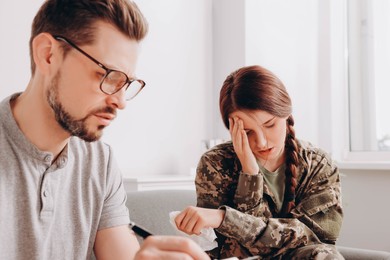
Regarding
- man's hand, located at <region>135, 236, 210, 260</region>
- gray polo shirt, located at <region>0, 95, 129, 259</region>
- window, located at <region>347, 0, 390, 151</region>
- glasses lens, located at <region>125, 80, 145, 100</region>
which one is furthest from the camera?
window, located at <region>347, 0, 390, 151</region>

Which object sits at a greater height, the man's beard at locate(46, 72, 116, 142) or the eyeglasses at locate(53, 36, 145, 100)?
the eyeglasses at locate(53, 36, 145, 100)

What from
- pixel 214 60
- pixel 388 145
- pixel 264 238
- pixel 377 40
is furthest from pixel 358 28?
pixel 264 238

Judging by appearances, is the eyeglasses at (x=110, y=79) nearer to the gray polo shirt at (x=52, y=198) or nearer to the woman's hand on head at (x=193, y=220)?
the gray polo shirt at (x=52, y=198)

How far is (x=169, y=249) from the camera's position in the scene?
2.43 ft

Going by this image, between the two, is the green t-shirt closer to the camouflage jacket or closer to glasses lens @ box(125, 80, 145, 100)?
the camouflage jacket

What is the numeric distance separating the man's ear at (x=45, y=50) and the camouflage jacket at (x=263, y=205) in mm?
706

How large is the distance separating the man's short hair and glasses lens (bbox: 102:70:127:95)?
9cm

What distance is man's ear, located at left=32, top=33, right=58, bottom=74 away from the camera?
41.5 inches

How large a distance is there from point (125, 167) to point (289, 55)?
137cm

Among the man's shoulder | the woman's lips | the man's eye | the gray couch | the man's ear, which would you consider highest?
the man's ear

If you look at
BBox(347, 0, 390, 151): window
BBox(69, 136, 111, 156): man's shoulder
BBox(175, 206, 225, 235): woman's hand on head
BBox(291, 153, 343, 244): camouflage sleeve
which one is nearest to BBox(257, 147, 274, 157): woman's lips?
BBox(291, 153, 343, 244): camouflage sleeve

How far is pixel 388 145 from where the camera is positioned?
115 inches

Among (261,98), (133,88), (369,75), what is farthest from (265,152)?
(369,75)

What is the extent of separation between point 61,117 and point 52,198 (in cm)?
18
